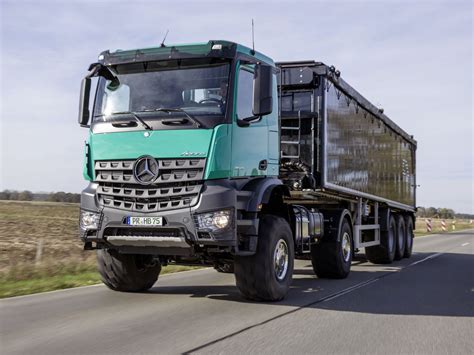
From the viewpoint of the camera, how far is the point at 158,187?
710 cm

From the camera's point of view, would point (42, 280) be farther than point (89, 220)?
Yes

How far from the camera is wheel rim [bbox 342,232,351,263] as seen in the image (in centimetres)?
1136

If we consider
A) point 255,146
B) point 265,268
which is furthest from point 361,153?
point 265,268

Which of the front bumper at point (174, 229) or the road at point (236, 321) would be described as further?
the front bumper at point (174, 229)

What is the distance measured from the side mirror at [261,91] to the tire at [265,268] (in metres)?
1.59

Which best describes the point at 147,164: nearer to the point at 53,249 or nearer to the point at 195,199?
the point at 195,199

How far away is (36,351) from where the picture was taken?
4.96m

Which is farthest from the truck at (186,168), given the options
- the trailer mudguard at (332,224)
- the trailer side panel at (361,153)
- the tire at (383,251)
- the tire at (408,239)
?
the tire at (408,239)

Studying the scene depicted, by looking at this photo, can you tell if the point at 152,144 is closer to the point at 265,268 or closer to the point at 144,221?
the point at 144,221

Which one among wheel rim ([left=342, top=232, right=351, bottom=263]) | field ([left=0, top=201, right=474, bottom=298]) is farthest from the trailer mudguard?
field ([left=0, top=201, right=474, bottom=298])

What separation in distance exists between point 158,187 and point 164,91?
1301 mm

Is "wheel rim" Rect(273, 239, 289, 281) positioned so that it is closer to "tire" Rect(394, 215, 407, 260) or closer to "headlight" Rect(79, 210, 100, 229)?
"headlight" Rect(79, 210, 100, 229)

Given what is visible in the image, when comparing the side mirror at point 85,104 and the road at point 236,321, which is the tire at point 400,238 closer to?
the road at point 236,321

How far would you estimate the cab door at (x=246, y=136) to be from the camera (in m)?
7.30
